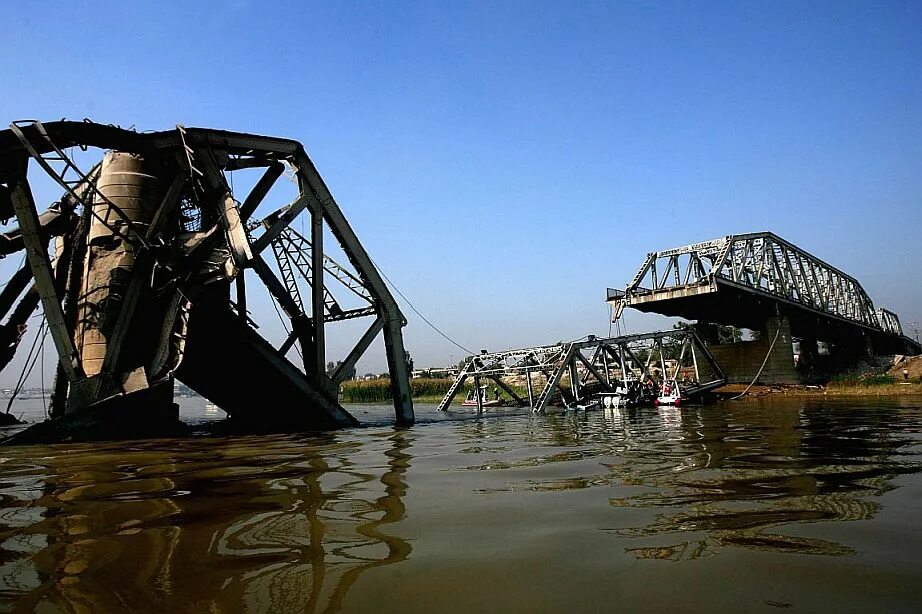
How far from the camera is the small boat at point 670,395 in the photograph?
30.3 m

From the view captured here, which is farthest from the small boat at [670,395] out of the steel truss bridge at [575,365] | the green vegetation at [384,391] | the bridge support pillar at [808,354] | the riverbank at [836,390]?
the bridge support pillar at [808,354]

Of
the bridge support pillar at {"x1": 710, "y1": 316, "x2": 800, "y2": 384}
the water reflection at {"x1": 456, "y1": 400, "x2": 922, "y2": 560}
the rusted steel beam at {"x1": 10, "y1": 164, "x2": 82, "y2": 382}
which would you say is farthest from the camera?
the bridge support pillar at {"x1": 710, "y1": 316, "x2": 800, "y2": 384}

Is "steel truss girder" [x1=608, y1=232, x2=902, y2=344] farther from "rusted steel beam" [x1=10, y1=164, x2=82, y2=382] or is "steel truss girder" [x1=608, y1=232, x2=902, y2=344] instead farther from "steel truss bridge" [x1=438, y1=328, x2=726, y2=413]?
"rusted steel beam" [x1=10, y1=164, x2=82, y2=382]

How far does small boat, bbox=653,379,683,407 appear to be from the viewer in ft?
99.3

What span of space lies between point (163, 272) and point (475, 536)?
15.8m

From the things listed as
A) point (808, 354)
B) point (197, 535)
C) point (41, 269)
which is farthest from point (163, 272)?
point (808, 354)

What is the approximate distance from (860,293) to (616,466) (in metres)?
74.5

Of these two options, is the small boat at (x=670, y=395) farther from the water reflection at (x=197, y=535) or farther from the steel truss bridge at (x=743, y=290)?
the water reflection at (x=197, y=535)

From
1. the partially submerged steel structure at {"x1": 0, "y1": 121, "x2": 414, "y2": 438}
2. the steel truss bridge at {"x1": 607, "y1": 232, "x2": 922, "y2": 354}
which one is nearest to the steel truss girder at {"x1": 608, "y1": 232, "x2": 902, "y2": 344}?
the steel truss bridge at {"x1": 607, "y1": 232, "x2": 922, "y2": 354}

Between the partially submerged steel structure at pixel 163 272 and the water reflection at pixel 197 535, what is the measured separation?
813cm

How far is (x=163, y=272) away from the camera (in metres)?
16.9

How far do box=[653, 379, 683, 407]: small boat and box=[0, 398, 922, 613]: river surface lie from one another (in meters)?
22.5

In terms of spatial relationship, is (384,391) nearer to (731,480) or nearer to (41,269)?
(41,269)

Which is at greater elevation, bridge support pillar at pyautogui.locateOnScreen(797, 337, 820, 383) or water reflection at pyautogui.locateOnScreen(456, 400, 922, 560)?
bridge support pillar at pyautogui.locateOnScreen(797, 337, 820, 383)
